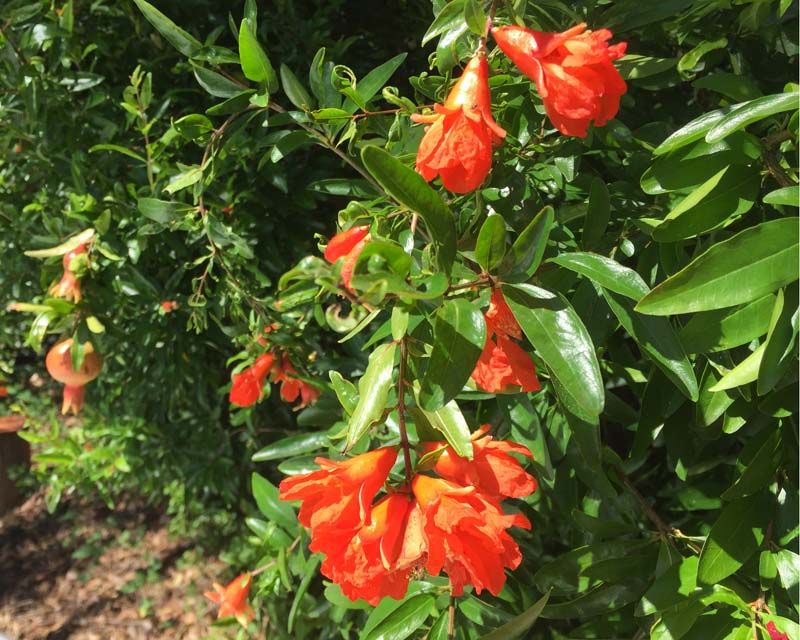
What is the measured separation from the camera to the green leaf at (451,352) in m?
0.53

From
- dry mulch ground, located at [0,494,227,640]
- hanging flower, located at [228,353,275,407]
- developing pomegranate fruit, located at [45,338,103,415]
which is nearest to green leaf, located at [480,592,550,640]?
hanging flower, located at [228,353,275,407]

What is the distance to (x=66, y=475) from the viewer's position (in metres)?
1.67

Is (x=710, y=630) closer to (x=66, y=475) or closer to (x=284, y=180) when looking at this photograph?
(x=284, y=180)

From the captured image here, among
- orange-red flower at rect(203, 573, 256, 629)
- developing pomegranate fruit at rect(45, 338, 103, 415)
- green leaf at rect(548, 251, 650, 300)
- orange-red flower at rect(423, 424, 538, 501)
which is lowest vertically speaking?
orange-red flower at rect(203, 573, 256, 629)

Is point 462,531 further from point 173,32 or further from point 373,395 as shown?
point 173,32

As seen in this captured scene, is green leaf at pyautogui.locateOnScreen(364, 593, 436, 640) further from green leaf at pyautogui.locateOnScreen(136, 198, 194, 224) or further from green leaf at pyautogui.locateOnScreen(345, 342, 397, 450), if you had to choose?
green leaf at pyautogui.locateOnScreen(136, 198, 194, 224)

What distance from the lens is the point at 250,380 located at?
1.15 metres

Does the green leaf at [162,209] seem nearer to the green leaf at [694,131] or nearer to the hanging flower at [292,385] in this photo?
the hanging flower at [292,385]

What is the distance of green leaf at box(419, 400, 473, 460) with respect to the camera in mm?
582

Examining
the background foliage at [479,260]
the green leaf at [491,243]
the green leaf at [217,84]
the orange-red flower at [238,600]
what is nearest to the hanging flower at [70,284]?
the background foliage at [479,260]

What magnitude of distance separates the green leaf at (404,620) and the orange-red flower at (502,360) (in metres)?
0.38

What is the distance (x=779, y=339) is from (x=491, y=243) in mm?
253

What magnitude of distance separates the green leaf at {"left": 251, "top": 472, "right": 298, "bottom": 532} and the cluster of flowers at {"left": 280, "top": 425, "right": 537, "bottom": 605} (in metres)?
0.63

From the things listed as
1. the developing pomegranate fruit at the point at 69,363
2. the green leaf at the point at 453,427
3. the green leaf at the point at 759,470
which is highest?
the green leaf at the point at 453,427
